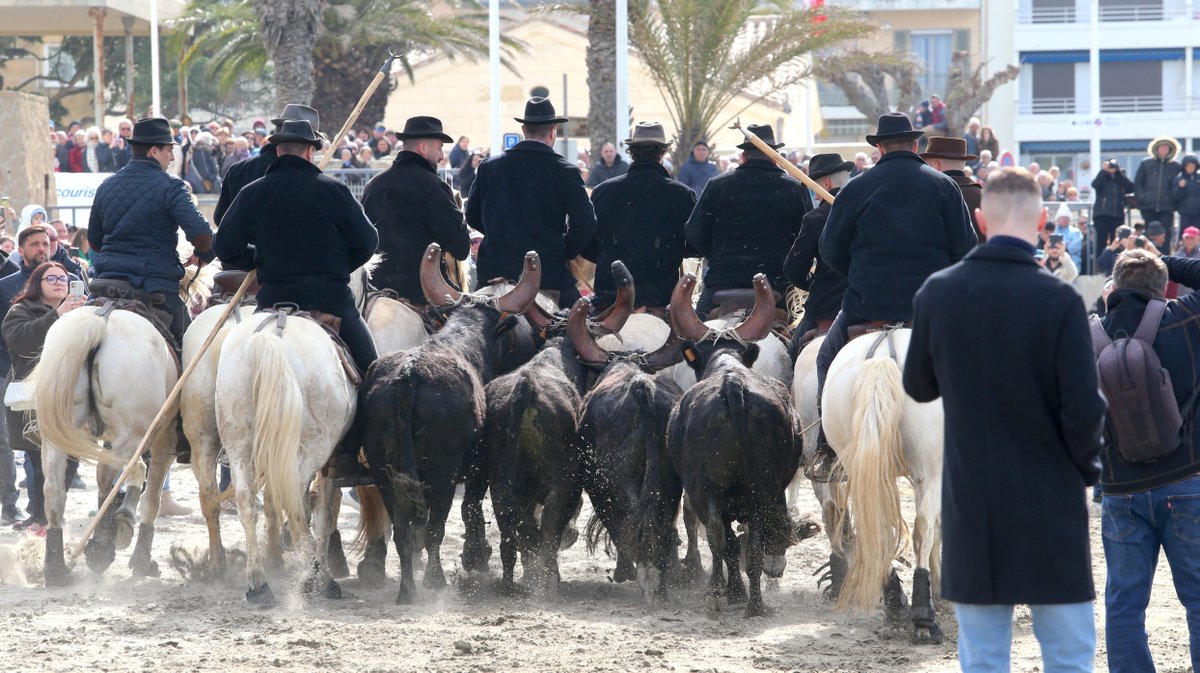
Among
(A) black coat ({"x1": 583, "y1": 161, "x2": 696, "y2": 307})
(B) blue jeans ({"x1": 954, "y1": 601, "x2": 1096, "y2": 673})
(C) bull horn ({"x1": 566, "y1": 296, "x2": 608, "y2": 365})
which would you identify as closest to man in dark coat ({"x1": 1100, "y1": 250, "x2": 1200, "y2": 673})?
(B) blue jeans ({"x1": 954, "y1": 601, "x2": 1096, "y2": 673})

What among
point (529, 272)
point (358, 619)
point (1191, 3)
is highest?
point (1191, 3)

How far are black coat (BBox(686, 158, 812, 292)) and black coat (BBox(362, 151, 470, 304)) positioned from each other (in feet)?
5.68

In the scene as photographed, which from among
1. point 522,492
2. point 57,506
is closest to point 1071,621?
point 522,492

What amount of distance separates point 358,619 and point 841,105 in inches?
2123

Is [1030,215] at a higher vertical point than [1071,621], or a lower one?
higher

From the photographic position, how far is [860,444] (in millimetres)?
7352

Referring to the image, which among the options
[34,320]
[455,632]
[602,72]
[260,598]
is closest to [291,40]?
[602,72]

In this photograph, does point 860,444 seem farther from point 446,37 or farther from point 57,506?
point 446,37

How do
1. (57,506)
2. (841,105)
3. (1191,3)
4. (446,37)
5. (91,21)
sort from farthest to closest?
(841,105)
(1191,3)
(91,21)
(446,37)
(57,506)

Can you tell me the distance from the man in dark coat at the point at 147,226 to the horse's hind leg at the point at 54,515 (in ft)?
3.46

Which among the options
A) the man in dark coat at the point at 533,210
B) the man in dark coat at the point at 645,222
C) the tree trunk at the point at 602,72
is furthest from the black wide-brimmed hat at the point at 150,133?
the tree trunk at the point at 602,72

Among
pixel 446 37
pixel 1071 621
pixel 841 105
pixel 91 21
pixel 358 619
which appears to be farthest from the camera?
pixel 841 105

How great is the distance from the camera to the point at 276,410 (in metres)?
8.04

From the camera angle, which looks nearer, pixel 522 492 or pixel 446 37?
pixel 522 492
